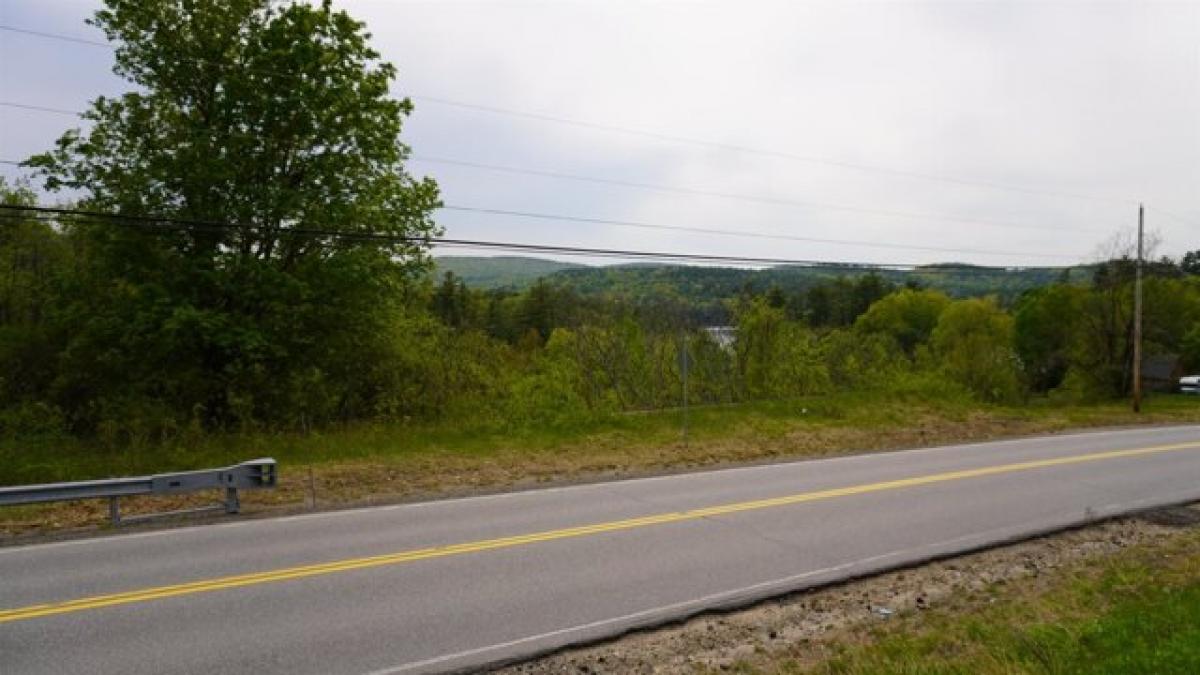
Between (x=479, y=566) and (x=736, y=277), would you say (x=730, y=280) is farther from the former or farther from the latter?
(x=479, y=566)

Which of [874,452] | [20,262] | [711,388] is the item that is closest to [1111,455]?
[874,452]

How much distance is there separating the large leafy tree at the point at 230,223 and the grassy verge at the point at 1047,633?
1359 centimetres

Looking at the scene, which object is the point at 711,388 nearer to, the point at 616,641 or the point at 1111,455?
the point at 1111,455

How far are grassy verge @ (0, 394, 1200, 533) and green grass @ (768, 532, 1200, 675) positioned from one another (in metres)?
7.44

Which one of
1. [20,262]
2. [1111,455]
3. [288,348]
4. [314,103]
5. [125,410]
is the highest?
[314,103]

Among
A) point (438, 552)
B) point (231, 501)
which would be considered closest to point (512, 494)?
point (438, 552)

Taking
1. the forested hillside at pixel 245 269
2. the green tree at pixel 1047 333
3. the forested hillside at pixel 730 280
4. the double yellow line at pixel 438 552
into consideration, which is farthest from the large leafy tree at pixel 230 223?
the green tree at pixel 1047 333

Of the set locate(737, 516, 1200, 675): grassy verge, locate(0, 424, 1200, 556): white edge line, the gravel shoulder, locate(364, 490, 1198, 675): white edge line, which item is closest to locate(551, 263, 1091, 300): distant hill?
locate(0, 424, 1200, 556): white edge line

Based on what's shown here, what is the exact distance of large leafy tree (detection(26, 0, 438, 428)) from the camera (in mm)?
16703

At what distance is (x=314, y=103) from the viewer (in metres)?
18.0

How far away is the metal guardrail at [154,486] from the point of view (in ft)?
30.7

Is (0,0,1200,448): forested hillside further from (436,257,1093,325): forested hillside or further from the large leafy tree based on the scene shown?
(436,257,1093,325): forested hillside

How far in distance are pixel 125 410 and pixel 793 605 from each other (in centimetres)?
1522

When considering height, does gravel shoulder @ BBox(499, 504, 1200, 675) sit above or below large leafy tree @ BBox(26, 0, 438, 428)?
below
